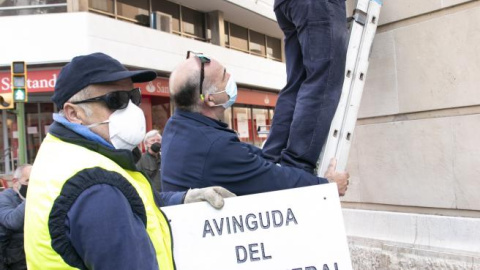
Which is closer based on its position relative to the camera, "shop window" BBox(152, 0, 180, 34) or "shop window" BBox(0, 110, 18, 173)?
"shop window" BBox(0, 110, 18, 173)

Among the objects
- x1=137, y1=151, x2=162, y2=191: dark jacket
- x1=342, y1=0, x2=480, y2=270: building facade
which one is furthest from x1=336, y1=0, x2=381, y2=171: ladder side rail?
x1=137, y1=151, x2=162, y2=191: dark jacket

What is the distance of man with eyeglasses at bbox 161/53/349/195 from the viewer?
7.89ft

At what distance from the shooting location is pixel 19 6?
15758mm

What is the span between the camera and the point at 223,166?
2.40m

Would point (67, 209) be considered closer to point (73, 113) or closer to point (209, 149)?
point (73, 113)

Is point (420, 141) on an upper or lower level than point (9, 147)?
lower

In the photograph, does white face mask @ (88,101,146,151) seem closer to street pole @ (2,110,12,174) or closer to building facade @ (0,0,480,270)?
building facade @ (0,0,480,270)

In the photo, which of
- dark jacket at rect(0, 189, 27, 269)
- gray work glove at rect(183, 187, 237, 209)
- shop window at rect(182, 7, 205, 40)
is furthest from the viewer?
Answer: shop window at rect(182, 7, 205, 40)

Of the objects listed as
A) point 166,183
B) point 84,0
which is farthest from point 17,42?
point 166,183

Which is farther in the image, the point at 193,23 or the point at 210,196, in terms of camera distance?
the point at 193,23

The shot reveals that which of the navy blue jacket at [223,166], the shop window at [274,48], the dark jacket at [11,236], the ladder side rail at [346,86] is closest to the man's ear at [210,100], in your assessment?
the navy blue jacket at [223,166]

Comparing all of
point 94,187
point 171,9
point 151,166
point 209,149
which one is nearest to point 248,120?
point 171,9

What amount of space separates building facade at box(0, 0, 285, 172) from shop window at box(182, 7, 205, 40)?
0.13 ft

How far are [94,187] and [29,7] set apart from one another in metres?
16.1
